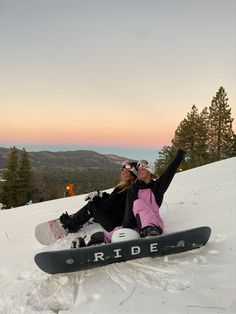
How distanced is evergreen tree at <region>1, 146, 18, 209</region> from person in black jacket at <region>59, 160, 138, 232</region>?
136ft

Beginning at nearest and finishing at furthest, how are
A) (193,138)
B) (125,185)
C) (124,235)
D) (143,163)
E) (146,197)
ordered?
(124,235), (146,197), (143,163), (125,185), (193,138)

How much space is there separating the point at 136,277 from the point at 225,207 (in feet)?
11.1

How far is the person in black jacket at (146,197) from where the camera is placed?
484cm

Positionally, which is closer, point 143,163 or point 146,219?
point 146,219

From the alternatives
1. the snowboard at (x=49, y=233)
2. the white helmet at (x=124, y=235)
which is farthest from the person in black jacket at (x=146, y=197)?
the snowboard at (x=49, y=233)

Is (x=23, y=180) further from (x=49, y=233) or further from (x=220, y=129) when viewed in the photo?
(x=49, y=233)

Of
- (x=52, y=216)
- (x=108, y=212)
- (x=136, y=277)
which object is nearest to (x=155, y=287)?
(x=136, y=277)

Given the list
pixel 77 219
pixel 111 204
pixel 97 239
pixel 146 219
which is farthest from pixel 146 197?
pixel 77 219

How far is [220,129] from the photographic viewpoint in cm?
3881

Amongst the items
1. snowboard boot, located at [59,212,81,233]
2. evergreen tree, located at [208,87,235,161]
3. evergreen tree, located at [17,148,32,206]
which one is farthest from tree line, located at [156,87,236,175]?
snowboard boot, located at [59,212,81,233]

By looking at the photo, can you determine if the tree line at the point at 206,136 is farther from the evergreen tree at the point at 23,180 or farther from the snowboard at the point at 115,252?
the snowboard at the point at 115,252

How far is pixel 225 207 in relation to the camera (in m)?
6.75

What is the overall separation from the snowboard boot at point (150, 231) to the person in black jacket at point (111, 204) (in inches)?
43.0

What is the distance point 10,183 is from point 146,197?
140 ft
